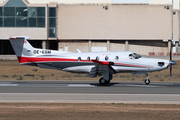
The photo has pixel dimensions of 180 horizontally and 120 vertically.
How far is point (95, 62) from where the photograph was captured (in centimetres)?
2280

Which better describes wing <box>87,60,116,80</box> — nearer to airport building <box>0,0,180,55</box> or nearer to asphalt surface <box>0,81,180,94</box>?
asphalt surface <box>0,81,180,94</box>

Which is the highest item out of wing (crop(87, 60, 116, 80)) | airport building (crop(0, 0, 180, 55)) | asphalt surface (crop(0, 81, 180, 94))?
airport building (crop(0, 0, 180, 55))

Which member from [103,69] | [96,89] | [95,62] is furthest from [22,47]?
[96,89]

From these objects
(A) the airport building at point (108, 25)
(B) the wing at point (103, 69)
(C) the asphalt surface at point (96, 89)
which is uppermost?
(A) the airport building at point (108, 25)

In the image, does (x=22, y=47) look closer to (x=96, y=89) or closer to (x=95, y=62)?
(x=95, y=62)

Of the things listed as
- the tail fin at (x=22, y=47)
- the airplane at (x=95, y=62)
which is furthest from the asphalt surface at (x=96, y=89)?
the tail fin at (x=22, y=47)

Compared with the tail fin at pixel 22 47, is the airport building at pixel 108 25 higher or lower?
higher

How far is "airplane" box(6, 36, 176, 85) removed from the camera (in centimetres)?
2356

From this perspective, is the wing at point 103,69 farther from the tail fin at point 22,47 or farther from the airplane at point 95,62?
the tail fin at point 22,47

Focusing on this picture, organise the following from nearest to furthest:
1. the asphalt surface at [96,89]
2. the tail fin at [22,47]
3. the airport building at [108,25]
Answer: the asphalt surface at [96,89], the tail fin at [22,47], the airport building at [108,25]

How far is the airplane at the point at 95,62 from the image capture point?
77.3 feet

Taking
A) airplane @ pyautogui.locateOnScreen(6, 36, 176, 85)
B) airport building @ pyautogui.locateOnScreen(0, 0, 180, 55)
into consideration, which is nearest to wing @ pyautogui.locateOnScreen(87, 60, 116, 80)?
airplane @ pyautogui.locateOnScreen(6, 36, 176, 85)

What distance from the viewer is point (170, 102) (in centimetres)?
1520

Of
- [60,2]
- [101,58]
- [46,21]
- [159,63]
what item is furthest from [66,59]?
A: [60,2]
